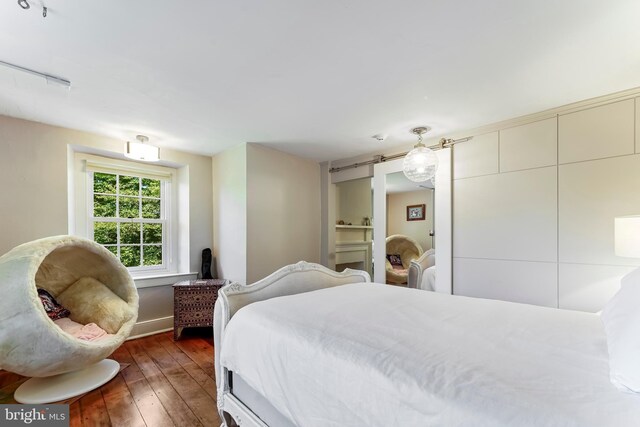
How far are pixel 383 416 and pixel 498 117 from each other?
8.15 feet

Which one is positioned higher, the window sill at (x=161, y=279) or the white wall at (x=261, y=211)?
the white wall at (x=261, y=211)

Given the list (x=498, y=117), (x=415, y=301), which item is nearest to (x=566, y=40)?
(x=498, y=117)

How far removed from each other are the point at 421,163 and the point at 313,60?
151 centimetres

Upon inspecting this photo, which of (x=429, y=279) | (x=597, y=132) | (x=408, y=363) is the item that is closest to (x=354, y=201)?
(x=429, y=279)

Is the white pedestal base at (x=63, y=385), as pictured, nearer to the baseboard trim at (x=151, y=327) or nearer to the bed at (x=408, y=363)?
the baseboard trim at (x=151, y=327)

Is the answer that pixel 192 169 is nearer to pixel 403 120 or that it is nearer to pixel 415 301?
pixel 403 120

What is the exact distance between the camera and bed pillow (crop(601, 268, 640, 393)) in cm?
82

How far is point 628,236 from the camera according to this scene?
1.69 m

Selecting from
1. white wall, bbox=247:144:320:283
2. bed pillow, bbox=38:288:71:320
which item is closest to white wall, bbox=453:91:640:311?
white wall, bbox=247:144:320:283

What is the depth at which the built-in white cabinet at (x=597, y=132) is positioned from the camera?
6.59 ft

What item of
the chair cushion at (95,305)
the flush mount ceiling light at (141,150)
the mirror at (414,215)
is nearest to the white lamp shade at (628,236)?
the mirror at (414,215)

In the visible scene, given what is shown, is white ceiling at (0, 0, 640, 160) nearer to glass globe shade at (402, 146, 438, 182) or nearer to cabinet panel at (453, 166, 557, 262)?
glass globe shade at (402, 146, 438, 182)

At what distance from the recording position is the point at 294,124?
8.72ft

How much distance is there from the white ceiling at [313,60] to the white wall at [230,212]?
766 mm
